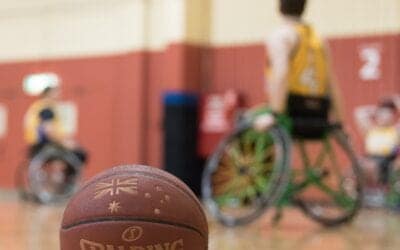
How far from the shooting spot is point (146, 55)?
8.96 m

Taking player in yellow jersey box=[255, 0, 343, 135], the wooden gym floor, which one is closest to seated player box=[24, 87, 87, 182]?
the wooden gym floor

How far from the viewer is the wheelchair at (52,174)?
762 cm

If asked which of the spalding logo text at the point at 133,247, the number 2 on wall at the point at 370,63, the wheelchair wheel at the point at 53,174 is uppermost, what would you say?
the spalding logo text at the point at 133,247

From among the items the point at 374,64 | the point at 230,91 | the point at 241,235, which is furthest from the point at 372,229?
the point at 230,91

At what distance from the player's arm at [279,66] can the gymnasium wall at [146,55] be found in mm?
2881

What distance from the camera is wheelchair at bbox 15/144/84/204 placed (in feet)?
25.0

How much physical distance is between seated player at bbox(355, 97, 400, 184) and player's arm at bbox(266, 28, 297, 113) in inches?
105

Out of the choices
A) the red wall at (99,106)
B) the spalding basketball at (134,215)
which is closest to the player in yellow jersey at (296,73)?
the spalding basketball at (134,215)

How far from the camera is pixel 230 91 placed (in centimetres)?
826

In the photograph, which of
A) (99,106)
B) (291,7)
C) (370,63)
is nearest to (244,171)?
(291,7)

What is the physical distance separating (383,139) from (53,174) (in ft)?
10.1

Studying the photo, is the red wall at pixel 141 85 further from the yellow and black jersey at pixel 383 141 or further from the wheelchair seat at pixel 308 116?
the wheelchair seat at pixel 308 116

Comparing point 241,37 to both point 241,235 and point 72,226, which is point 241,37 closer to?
point 241,235

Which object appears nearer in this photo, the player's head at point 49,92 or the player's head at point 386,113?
the player's head at point 386,113
